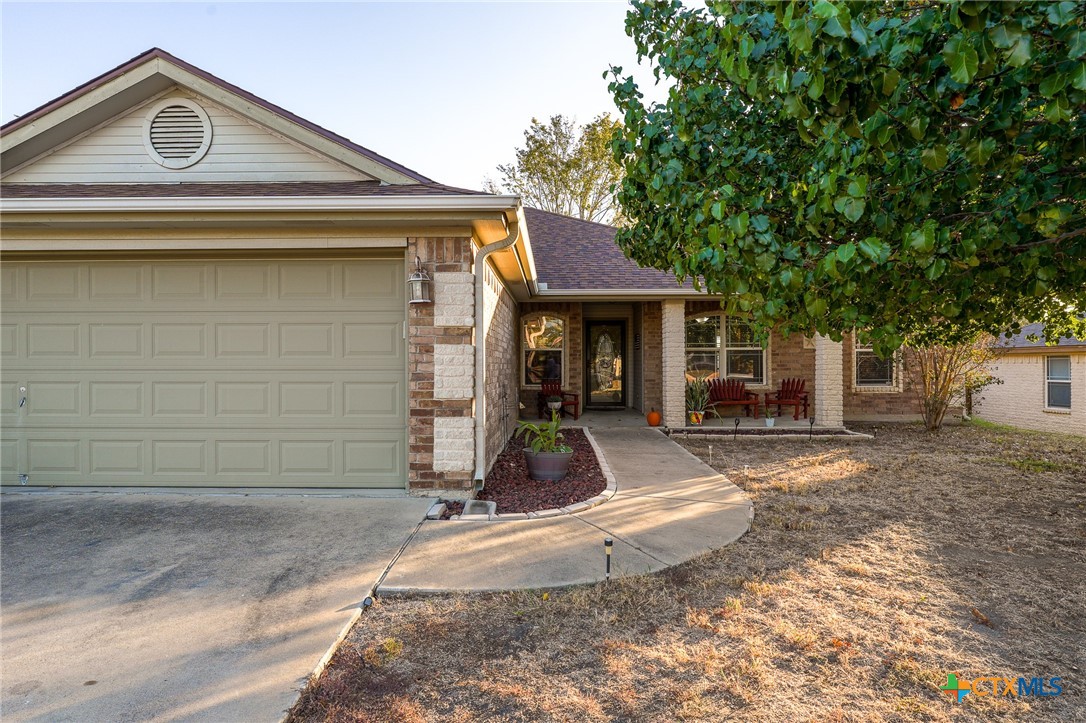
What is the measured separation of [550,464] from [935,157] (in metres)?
4.82

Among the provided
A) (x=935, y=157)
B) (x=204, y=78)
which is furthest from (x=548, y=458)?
(x=204, y=78)

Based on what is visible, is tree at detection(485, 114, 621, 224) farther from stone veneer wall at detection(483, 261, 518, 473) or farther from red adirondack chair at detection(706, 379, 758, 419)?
stone veneer wall at detection(483, 261, 518, 473)

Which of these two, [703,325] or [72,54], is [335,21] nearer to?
[72,54]

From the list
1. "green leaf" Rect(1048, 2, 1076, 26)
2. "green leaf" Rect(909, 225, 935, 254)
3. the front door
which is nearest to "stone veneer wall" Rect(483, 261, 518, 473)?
the front door

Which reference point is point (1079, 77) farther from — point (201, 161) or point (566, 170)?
point (566, 170)

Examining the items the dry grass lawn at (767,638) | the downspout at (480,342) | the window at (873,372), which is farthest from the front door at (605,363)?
the dry grass lawn at (767,638)

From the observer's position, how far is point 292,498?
210 inches

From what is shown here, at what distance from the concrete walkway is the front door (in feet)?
25.2

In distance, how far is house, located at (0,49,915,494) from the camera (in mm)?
5305

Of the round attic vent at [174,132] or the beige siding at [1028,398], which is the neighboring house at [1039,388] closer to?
the beige siding at [1028,398]

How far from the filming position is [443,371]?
5.32 meters

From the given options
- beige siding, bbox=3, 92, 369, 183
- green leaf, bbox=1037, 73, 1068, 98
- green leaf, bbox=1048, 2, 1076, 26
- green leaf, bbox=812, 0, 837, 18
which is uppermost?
beige siding, bbox=3, 92, 369, 183

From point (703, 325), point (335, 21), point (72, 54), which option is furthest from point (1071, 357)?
point (72, 54)

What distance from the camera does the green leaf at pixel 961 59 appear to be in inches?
67.2
